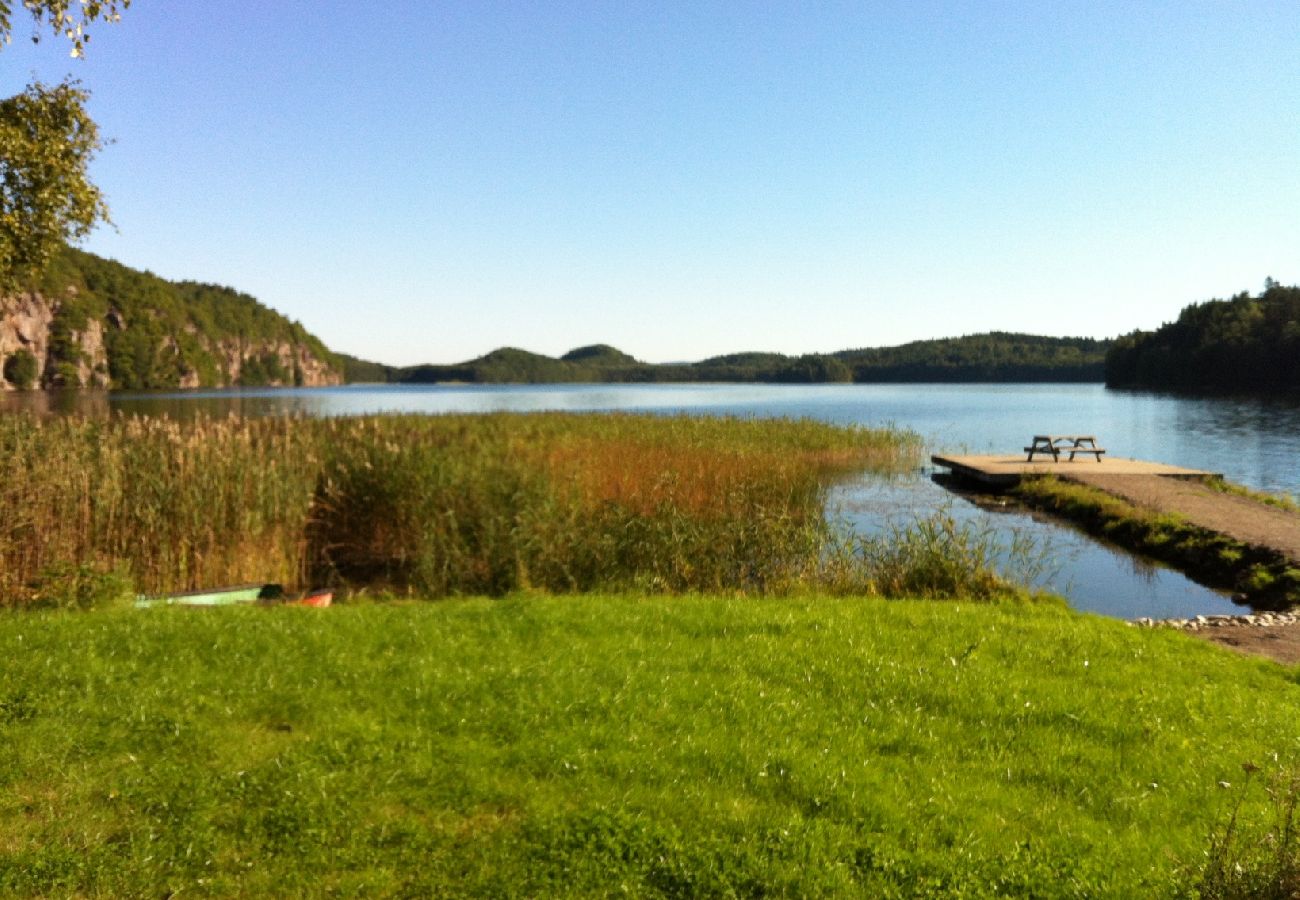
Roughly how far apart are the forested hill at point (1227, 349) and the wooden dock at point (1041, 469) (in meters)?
73.6

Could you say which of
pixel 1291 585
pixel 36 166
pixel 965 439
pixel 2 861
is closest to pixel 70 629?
pixel 2 861

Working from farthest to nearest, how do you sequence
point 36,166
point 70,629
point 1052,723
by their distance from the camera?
1. point 36,166
2. point 70,629
3. point 1052,723

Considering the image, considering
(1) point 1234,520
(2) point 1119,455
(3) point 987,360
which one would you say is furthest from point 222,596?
(3) point 987,360

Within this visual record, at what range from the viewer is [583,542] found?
A: 468 inches

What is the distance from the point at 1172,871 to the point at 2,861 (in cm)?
588

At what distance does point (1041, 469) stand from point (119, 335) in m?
154

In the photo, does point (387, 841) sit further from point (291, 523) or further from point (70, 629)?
point (291, 523)

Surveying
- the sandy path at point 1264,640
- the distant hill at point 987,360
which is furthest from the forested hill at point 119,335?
the distant hill at point 987,360

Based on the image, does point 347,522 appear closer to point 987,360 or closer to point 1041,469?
point 1041,469

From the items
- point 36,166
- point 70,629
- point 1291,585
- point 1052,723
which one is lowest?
point 1291,585

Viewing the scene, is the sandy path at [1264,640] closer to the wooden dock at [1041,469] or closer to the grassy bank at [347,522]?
the grassy bank at [347,522]

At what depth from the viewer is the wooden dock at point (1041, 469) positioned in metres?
23.4

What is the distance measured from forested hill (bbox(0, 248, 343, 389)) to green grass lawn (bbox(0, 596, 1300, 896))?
123 meters

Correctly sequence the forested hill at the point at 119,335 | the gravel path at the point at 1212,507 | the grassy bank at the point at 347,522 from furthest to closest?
the forested hill at the point at 119,335, the gravel path at the point at 1212,507, the grassy bank at the point at 347,522
